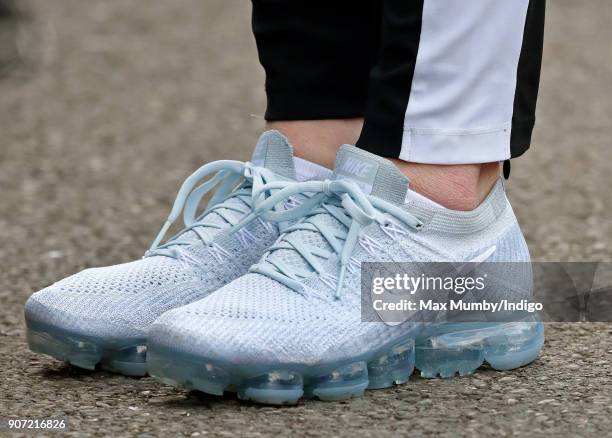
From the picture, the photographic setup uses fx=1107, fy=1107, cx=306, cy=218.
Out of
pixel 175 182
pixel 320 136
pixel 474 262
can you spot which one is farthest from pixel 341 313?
pixel 175 182

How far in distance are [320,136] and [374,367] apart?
1.05 ft

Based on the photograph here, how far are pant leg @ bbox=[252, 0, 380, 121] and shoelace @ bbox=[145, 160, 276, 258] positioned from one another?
91 millimetres

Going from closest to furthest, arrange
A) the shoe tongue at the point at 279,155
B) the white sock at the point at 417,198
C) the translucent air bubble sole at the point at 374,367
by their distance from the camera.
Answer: the translucent air bubble sole at the point at 374,367 → the white sock at the point at 417,198 → the shoe tongue at the point at 279,155

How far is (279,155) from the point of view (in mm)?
1379

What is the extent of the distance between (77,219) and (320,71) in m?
0.94

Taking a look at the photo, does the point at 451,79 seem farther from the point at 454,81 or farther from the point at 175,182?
the point at 175,182

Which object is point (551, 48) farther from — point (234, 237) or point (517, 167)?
point (234, 237)

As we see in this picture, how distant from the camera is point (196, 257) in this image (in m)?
1.32

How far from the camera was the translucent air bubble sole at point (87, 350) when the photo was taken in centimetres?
126

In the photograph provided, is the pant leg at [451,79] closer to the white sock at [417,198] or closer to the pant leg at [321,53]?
the white sock at [417,198]

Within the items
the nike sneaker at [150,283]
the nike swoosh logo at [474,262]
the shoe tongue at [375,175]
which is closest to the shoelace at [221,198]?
the nike sneaker at [150,283]

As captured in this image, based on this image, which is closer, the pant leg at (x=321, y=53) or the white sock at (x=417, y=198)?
the white sock at (x=417, y=198)

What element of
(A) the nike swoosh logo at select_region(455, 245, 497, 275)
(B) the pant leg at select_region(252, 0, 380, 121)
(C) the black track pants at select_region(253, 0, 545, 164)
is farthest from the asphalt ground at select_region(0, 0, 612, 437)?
(B) the pant leg at select_region(252, 0, 380, 121)

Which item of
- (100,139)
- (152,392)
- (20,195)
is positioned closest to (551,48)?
(100,139)
